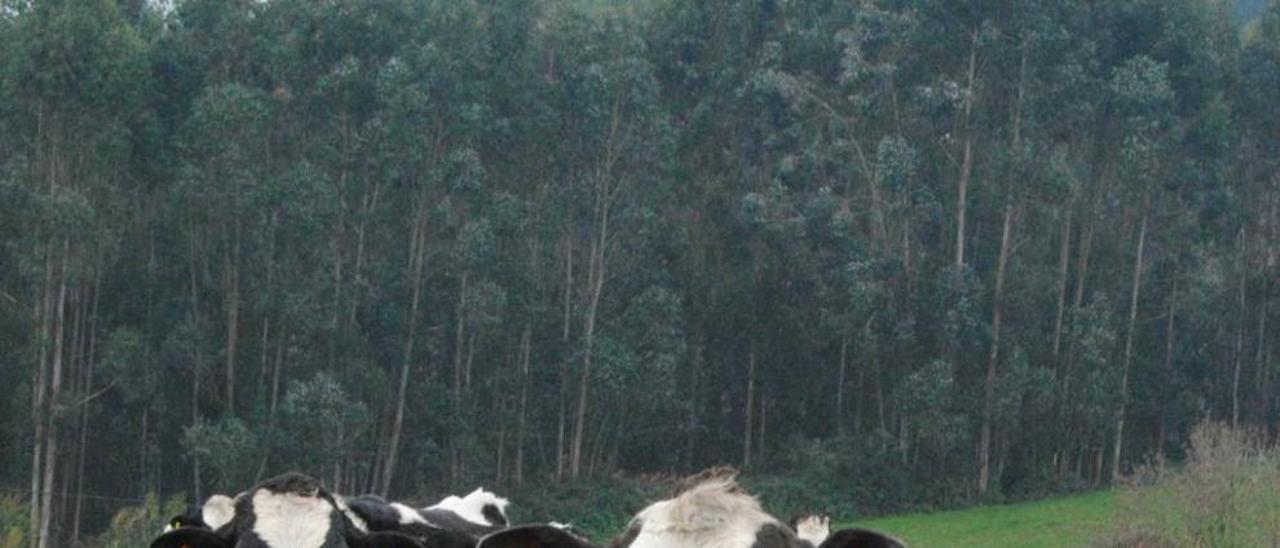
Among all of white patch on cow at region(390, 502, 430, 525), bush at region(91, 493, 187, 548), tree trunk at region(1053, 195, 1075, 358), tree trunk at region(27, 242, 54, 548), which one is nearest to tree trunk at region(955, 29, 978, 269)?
tree trunk at region(1053, 195, 1075, 358)

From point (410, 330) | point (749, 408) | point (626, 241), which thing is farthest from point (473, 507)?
point (749, 408)

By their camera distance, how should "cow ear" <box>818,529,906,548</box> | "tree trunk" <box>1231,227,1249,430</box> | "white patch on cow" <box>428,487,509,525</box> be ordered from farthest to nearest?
"tree trunk" <box>1231,227,1249,430</box> → "white patch on cow" <box>428,487,509,525</box> → "cow ear" <box>818,529,906,548</box>

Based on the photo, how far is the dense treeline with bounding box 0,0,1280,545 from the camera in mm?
39469

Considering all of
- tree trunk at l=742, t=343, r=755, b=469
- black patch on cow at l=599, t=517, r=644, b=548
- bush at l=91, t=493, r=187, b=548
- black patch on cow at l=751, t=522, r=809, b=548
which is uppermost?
black patch on cow at l=751, t=522, r=809, b=548

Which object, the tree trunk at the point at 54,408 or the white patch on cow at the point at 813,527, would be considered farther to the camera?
the tree trunk at the point at 54,408

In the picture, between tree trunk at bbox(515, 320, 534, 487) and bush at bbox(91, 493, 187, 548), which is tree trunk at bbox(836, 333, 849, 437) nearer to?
tree trunk at bbox(515, 320, 534, 487)

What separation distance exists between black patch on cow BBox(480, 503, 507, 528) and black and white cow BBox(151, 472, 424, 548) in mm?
4684

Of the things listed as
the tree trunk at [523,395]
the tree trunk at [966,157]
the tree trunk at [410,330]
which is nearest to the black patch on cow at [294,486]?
the tree trunk at [410,330]

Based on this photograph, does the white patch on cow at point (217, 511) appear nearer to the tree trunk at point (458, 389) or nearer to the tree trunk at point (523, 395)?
the tree trunk at point (458, 389)

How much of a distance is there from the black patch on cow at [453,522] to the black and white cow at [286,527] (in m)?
2.87

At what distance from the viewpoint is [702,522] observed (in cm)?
662

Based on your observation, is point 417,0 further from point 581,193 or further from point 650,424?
point 650,424

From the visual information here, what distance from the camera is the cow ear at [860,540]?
23.0 feet

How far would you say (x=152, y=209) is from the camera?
4094 centimetres
